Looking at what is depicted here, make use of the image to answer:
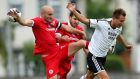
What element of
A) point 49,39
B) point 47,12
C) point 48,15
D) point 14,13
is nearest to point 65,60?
point 49,39

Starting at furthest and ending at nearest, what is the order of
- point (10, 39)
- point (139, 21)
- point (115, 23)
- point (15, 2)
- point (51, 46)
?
point (15, 2) → point (10, 39) → point (139, 21) → point (51, 46) → point (115, 23)

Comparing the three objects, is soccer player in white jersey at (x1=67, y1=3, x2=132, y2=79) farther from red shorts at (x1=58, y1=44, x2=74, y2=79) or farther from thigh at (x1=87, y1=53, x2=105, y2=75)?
red shorts at (x1=58, y1=44, x2=74, y2=79)

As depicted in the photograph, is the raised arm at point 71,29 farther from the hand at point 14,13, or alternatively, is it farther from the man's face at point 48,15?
the hand at point 14,13

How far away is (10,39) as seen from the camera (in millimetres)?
69688

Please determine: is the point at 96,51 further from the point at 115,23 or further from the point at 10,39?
the point at 10,39

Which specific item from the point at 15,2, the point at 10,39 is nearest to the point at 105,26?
the point at 10,39

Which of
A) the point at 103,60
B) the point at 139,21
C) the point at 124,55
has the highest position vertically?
the point at 103,60

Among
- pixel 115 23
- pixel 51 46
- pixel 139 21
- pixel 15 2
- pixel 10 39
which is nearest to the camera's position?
pixel 115 23

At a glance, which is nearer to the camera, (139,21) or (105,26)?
(105,26)

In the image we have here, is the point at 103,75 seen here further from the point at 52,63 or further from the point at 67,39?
the point at 67,39

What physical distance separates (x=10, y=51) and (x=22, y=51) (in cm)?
442

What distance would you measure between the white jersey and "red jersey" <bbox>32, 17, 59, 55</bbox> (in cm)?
125

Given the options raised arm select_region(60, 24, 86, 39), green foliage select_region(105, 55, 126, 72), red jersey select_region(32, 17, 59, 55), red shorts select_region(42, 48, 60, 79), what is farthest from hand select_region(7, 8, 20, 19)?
green foliage select_region(105, 55, 126, 72)

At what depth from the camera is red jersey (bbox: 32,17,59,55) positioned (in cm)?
2173
